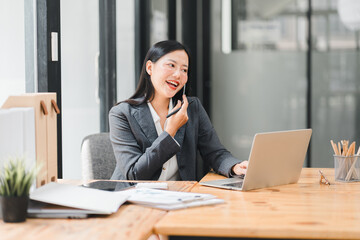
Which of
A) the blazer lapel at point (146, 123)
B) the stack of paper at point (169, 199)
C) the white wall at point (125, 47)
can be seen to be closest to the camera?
the stack of paper at point (169, 199)

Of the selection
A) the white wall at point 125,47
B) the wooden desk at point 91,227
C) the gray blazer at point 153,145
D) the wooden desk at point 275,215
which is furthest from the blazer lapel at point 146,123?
the white wall at point 125,47

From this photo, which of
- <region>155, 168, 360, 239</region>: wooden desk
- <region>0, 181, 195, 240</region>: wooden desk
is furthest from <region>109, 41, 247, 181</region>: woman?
<region>0, 181, 195, 240</region>: wooden desk

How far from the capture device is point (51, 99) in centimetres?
172

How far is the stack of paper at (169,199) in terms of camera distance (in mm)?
1533

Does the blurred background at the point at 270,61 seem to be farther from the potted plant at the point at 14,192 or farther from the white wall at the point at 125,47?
the potted plant at the point at 14,192

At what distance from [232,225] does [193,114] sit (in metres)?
1.21

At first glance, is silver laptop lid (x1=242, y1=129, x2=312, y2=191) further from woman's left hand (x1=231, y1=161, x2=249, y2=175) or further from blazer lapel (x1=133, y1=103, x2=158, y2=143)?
blazer lapel (x1=133, y1=103, x2=158, y2=143)

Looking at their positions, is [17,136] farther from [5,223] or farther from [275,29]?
[275,29]

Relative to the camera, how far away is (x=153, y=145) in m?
2.17

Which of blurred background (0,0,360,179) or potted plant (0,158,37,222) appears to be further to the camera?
blurred background (0,0,360,179)

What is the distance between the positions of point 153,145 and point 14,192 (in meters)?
0.87

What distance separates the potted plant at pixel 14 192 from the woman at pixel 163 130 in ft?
2.72

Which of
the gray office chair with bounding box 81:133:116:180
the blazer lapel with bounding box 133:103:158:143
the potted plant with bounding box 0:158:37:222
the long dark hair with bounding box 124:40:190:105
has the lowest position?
the gray office chair with bounding box 81:133:116:180

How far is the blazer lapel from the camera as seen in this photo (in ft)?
7.67
